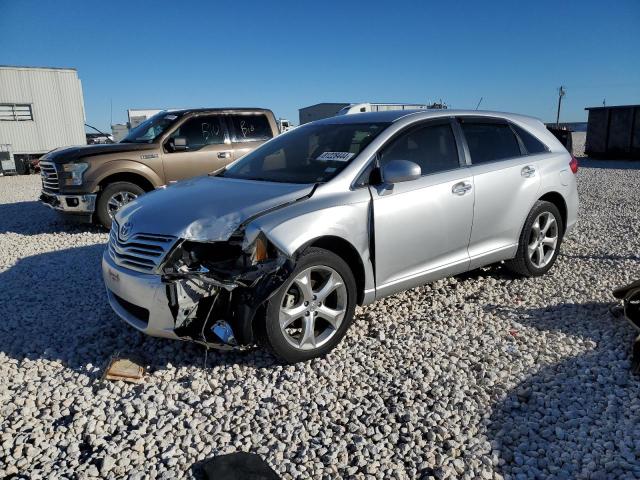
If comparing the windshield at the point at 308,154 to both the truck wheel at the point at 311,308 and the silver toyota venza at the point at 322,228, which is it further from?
the truck wheel at the point at 311,308

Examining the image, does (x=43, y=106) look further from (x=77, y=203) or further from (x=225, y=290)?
(x=225, y=290)

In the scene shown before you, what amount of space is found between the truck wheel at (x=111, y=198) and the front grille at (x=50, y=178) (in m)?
0.73

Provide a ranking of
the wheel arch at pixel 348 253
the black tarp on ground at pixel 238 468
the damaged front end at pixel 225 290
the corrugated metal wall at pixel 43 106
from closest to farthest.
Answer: the black tarp on ground at pixel 238 468 → the damaged front end at pixel 225 290 → the wheel arch at pixel 348 253 → the corrugated metal wall at pixel 43 106

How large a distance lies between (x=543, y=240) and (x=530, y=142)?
3.41ft

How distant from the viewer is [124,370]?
3.32m

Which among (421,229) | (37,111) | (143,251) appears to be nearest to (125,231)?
(143,251)

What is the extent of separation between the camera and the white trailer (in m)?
19.5

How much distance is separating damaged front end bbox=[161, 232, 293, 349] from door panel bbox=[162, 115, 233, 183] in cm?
532

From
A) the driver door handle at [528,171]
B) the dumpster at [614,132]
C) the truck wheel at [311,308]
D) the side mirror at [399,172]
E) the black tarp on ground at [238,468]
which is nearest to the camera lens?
the black tarp on ground at [238,468]

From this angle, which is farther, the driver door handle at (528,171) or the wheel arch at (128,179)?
the wheel arch at (128,179)

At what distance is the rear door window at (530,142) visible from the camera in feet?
16.4

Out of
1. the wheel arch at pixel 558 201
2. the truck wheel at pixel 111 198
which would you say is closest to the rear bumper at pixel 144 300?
the wheel arch at pixel 558 201

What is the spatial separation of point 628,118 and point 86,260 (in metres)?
20.7

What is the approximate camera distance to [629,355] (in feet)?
11.2
